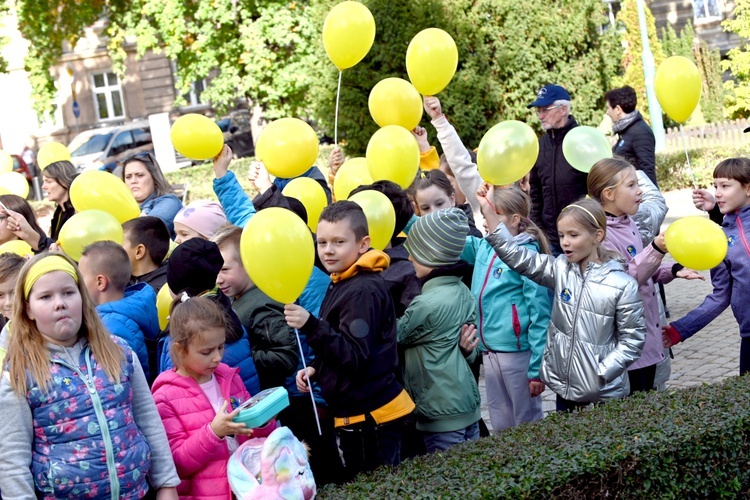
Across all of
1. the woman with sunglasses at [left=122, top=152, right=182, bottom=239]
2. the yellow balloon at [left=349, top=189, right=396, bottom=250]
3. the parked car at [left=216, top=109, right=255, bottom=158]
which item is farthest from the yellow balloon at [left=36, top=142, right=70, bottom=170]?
the parked car at [left=216, top=109, right=255, bottom=158]

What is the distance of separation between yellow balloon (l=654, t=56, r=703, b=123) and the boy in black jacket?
301 centimetres

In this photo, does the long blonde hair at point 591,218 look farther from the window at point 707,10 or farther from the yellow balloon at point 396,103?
the window at point 707,10

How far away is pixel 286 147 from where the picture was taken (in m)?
5.79

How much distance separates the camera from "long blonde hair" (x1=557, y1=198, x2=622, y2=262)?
4.59 m

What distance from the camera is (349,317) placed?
398 cm

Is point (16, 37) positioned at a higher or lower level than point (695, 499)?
higher

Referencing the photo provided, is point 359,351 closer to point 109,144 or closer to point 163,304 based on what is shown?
point 163,304

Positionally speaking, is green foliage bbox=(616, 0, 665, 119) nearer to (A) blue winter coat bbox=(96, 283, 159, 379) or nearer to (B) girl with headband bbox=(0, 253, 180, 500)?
(A) blue winter coat bbox=(96, 283, 159, 379)

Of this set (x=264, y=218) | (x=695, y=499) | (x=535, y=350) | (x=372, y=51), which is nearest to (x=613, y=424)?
(x=695, y=499)

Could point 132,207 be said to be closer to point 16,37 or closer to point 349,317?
point 349,317

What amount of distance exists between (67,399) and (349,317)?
128cm

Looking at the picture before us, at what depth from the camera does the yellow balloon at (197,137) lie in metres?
5.65

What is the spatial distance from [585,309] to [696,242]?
63cm

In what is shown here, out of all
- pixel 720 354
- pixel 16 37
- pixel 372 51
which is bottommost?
pixel 720 354
